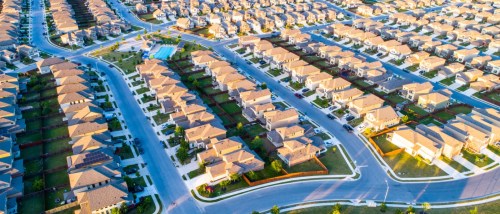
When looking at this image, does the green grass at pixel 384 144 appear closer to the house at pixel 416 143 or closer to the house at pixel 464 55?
the house at pixel 416 143

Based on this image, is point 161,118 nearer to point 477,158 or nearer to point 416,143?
point 416,143

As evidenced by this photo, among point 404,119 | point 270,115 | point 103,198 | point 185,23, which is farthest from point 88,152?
point 185,23

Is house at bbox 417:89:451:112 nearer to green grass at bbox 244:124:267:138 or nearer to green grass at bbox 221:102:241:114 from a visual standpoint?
green grass at bbox 244:124:267:138

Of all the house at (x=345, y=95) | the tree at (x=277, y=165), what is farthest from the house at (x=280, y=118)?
the tree at (x=277, y=165)

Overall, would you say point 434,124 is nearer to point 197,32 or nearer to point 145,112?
point 145,112

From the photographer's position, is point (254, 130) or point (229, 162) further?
point (254, 130)

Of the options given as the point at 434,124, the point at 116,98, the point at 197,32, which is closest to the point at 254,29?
the point at 197,32
